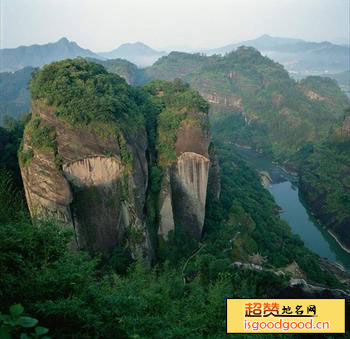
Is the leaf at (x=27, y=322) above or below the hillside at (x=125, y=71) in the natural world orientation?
above

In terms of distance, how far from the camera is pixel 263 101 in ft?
221

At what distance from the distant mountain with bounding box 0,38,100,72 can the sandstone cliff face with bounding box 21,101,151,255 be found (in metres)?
149

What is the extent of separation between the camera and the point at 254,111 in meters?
65.4

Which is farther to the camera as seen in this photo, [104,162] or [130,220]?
[130,220]

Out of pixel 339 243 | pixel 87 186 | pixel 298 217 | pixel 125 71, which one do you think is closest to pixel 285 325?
pixel 87 186

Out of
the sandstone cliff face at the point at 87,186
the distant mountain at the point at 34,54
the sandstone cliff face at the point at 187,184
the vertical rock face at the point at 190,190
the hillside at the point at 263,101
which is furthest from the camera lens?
the distant mountain at the point at 34,54

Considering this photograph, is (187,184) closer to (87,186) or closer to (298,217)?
(87,186)

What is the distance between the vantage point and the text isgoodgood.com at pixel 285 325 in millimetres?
6090

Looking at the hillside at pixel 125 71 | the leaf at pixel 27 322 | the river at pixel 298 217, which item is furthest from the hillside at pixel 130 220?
the hillside at pixel 125 71

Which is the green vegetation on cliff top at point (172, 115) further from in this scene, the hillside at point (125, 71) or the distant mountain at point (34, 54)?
the distant mountain at point (34, 54)

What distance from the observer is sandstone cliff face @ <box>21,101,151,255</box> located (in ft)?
47.2

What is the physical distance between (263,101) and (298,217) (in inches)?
1502

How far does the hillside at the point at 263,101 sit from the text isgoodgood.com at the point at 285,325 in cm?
4401

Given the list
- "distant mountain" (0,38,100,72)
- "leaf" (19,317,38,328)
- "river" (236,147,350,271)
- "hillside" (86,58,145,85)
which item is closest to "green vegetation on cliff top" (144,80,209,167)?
"river" (236,147,350,271)
